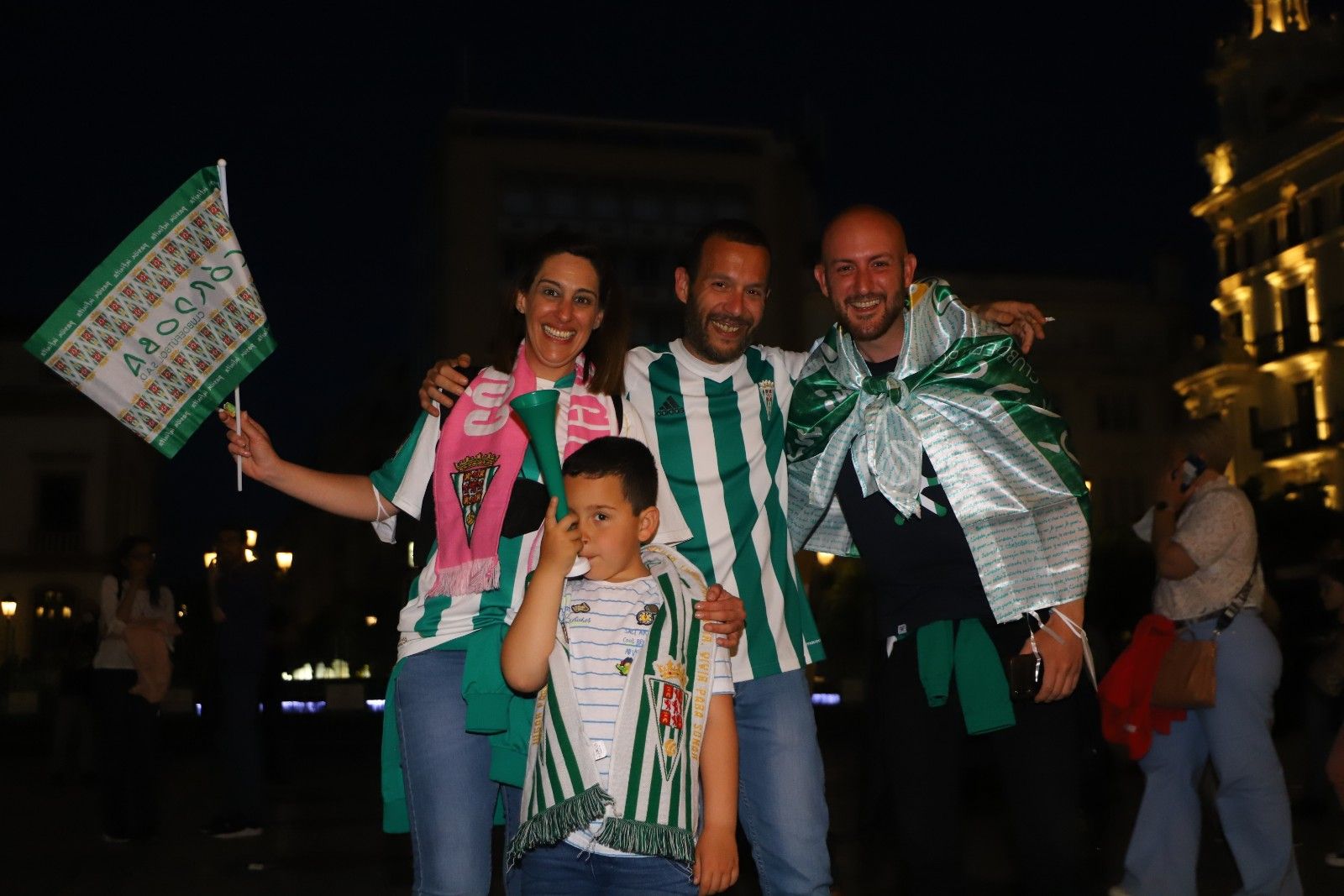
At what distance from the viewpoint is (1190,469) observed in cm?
660

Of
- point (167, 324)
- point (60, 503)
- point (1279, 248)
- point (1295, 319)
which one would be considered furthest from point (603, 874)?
point (60, 503)

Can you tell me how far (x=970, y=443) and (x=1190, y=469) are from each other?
2.97m

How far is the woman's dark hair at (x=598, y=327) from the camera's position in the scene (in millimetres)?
4004

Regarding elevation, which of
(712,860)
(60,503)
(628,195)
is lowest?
(712,860)

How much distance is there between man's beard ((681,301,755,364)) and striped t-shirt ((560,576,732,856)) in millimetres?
980

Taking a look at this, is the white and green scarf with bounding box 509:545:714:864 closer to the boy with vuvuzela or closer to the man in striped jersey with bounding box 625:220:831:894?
the boy with vuvuzela

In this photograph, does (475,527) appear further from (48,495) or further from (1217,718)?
(48,495)

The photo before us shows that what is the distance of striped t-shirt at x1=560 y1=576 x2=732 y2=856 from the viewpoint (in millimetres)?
3475

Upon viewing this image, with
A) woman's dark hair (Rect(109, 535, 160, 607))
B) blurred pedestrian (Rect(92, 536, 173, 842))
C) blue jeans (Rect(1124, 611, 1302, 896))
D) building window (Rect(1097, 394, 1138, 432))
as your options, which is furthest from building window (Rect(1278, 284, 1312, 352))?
blue jeans (Rect(1124, 611, 1302, 896))

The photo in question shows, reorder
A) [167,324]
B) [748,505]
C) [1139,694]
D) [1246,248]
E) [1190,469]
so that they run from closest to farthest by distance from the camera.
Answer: [167,324], [748,505], [1139,694], [1190,469], [1246,248]

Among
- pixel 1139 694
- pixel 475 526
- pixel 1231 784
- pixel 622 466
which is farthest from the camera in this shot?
pixel 1139 694

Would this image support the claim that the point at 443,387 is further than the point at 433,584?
Yes

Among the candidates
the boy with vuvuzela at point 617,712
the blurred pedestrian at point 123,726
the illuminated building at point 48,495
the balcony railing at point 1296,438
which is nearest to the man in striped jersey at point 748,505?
the boy with vuvuzela at point 617,712

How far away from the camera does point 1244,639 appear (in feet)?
20.4
